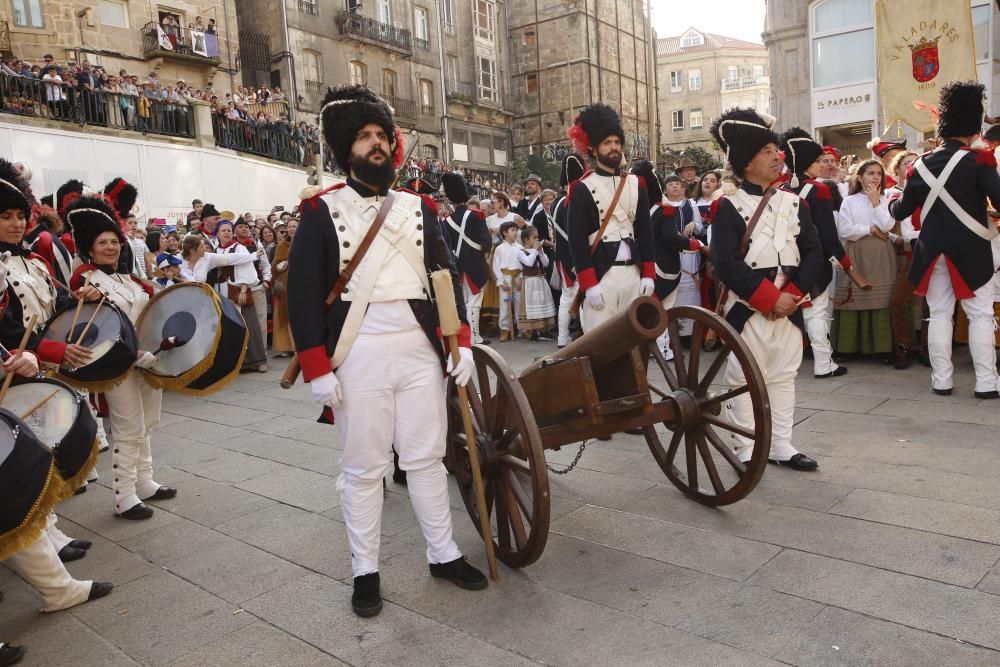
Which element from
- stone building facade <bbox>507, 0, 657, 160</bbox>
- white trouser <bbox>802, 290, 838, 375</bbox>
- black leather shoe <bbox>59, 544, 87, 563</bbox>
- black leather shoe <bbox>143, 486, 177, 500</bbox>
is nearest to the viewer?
black leather shoe <bbox>59, 544, 87, 563</bbox>

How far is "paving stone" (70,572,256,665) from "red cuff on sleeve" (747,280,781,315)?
9.76 ft

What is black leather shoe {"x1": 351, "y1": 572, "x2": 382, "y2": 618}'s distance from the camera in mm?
3070

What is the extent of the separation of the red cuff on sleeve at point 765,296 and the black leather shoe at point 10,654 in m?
3.75

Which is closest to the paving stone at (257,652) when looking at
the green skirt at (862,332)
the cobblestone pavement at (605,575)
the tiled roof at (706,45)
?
the cobblestone pavement at (605,575)

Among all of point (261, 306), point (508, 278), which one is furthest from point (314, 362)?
point (508, 278)

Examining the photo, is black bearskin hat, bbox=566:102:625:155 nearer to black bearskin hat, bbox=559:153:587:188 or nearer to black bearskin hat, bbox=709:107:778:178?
black bearskin hat, bbox=709:107:778:178

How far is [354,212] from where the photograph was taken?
320 centimetres

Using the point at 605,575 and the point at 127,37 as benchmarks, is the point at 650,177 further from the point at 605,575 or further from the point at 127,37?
the point at 127,37

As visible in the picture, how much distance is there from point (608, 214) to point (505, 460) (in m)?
2.42

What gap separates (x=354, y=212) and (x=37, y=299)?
79.0 inches

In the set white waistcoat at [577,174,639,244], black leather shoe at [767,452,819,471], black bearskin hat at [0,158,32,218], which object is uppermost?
black bearskin hat at [0,158,32,218]

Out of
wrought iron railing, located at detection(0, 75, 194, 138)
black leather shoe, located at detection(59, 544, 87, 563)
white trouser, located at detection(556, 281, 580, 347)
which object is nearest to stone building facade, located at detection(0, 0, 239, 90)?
wrought iron railing, located at detection(0, 75, 194, 138)

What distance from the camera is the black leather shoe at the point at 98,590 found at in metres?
3.44

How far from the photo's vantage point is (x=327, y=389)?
3.04 meters
